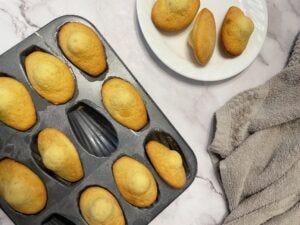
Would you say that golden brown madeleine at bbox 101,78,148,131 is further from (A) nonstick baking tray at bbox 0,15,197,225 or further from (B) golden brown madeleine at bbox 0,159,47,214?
(B) golden brown madeleine at bbox 0,159,47,214

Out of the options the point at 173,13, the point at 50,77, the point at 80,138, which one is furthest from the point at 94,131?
the point at 173,13

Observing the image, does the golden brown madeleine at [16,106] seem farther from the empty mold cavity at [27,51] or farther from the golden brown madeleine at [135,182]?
the golden brown madeleine at [135,182]

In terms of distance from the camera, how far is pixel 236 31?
0.81 m

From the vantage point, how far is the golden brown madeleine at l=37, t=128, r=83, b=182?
693mm

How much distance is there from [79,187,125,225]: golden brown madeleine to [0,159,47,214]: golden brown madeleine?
0.21 ft

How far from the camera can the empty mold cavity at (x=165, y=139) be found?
761mm

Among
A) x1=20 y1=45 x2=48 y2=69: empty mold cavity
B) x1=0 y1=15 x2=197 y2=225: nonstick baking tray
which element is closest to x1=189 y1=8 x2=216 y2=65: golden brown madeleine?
x1=0 y1=15 x2=197 y2=225: nonstick baking tray

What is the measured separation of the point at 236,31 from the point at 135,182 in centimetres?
31

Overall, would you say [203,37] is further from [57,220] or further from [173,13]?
[57,220]

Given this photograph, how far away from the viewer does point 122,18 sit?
33.3 inches

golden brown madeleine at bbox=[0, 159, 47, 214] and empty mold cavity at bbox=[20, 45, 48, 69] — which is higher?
empty mold cavity at bbox=[20, 45, 48, 69]

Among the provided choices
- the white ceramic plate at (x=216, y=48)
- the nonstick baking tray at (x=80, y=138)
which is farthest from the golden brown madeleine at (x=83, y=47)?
the white ceramic plate at (x=216, y=48)

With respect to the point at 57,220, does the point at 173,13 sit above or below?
above

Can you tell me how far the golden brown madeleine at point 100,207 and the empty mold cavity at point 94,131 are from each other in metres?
0.07
